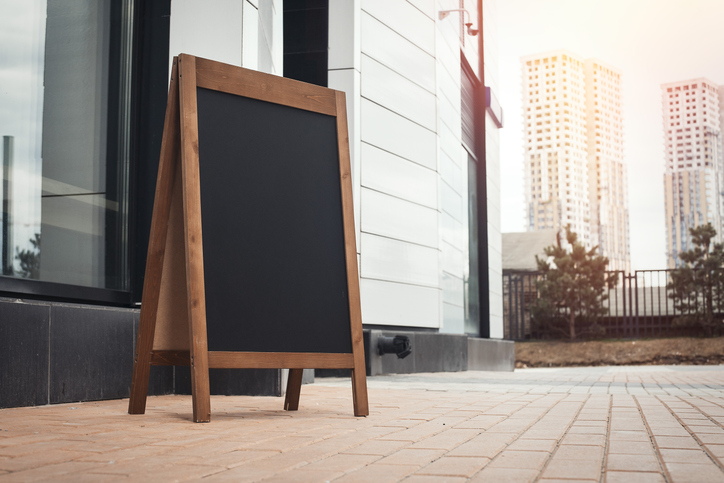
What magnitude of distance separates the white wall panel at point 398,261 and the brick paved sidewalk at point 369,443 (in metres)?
3.42

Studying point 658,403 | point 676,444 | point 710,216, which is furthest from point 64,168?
point 710,216

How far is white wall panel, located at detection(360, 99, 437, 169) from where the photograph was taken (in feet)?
23.6

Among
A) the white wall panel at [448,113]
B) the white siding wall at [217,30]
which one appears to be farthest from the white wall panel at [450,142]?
the white siding wall at [217,30]

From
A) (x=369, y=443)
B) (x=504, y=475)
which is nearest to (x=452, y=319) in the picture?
(x=369, y=443)

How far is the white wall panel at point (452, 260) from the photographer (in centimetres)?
1013

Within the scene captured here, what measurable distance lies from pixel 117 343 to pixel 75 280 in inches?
16.4

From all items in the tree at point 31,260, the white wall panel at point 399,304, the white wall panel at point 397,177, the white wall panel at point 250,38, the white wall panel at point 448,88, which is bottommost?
the white wall panel at point 399,304

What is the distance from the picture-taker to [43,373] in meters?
3.24

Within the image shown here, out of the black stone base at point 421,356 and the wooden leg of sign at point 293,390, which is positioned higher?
the wooden leg of sign at point 293,390

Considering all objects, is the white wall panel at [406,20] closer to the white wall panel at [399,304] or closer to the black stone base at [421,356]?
the white wall panel at [399,304]

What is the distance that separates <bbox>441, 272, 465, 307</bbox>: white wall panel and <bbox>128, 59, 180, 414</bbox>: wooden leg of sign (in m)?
7.07

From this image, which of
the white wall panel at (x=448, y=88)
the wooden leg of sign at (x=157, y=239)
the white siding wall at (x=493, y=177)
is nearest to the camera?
the wooden leg of sign at (x=157, y=239)

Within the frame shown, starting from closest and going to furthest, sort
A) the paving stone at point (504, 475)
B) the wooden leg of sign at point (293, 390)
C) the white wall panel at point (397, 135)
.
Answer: the paving stone at point (504, 475) < the wooden leg of sign at point (293, 390) < the white wall panel at point (397, 135)

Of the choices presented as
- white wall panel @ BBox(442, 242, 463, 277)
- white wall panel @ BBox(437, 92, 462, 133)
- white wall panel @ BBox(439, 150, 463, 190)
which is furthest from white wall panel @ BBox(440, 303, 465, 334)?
white wall panel @ BBox(437, 92, 462, 133)
